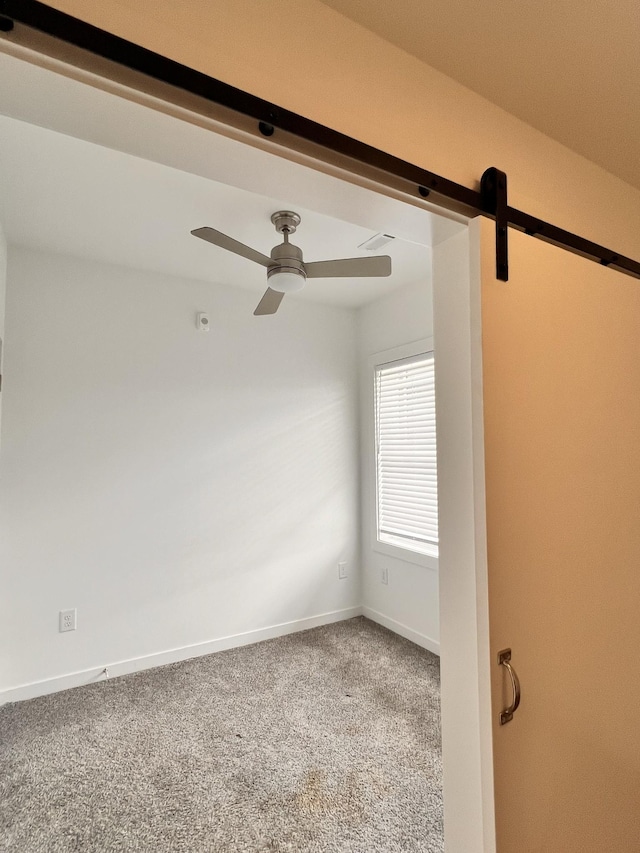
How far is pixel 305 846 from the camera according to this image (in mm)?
1590

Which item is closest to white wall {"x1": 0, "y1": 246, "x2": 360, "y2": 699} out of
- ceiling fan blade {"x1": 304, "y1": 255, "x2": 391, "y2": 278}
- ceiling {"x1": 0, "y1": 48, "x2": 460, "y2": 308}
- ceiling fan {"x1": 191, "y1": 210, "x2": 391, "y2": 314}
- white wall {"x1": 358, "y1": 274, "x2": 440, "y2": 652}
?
white wall {"x1": 358, "y1": 274, "x2": 440, "y2": 652}

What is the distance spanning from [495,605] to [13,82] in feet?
4.46

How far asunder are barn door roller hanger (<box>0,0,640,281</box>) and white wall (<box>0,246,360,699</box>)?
7.86 feet

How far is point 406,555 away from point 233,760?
174 cm

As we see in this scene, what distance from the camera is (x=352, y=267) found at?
2143 millimetres

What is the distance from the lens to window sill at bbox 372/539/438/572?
310 cm

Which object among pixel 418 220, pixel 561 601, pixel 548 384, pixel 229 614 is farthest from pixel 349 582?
pixel 418 220

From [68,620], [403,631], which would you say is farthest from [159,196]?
[403,631]

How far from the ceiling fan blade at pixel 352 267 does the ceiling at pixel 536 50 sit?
853 millimetres

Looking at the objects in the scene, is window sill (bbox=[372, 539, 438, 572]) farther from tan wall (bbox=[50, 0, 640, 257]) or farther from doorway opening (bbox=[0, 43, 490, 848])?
tan wall (bbox=[50, 0, 640, 257])

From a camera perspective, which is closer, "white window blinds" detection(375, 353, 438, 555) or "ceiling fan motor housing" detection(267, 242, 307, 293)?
"ceiling fan motor housing" detection(267, 242, 307, 293)

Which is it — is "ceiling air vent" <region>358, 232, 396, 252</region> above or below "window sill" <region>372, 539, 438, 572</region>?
above

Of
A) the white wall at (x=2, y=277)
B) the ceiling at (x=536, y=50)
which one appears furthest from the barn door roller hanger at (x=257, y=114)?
the white wall at (x=2, y=277)

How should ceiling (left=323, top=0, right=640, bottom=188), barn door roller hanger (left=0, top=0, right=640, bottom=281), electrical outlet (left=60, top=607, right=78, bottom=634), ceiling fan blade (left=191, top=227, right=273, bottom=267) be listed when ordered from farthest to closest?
electrical outlet (left=60, top=607, right=78, bottom=634), ceiling fan blade (left=191, top=227, right=273, bottom=267), ceiling (left=323, top=0, right=640, bottom=188), barn door roller hanger (left=0, top=0, right=640, bottom=281)
